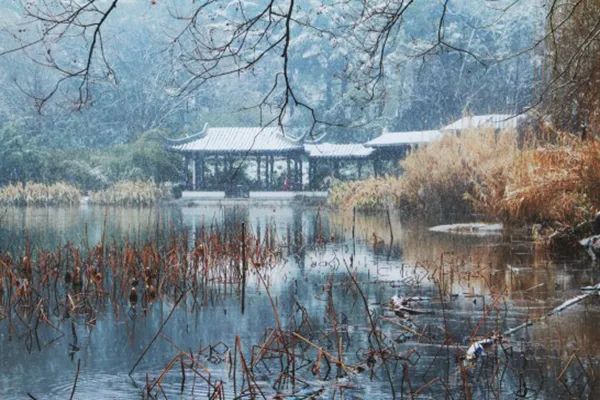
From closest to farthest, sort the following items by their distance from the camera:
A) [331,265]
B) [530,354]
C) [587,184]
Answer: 1. [530,354]
2. [331,265]
3. [587,184]

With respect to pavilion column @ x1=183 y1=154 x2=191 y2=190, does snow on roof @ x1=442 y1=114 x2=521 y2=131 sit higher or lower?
higher

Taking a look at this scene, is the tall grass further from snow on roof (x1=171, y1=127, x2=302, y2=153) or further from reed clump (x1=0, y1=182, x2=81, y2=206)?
reed clump (x1=0, y1=182, x2=81, y2=206)

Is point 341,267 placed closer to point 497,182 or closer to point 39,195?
point 497,182

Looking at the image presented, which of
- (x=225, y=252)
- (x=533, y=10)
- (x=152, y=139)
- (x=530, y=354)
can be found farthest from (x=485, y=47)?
(x=530, y=354)

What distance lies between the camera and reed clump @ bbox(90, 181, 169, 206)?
3316 centimetres

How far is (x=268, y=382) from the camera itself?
211 inches

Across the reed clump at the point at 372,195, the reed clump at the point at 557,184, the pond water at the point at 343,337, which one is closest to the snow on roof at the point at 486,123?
the reed clump at the point at 557,184

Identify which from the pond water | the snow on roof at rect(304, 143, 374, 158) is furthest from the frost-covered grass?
the snow on roof at rect(304, 143, 374, 158)

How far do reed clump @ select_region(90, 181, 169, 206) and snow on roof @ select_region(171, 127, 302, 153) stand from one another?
1.82 m

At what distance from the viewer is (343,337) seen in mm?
6562

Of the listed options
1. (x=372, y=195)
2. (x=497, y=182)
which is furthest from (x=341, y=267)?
(x=372, y=195)

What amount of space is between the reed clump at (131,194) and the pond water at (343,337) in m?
22.3

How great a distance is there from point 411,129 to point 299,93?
32.3 ft

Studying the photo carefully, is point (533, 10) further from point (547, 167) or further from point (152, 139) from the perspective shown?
point (547, 167)
